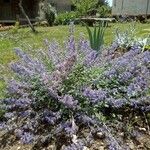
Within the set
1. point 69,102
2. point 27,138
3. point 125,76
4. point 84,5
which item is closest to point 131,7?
point 84,5

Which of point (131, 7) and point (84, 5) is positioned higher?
point (84, 5)

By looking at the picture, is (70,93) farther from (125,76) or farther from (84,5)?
(84,5)

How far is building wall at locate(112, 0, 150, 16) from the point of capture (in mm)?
31425

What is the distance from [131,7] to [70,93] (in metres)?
29.4

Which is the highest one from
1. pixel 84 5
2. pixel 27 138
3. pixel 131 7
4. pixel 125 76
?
pixel 125 76

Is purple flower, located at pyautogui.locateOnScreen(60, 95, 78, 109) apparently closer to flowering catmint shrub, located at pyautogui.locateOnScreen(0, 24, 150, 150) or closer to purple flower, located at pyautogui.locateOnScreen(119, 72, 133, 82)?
flowering catmint shrub, located at pyautogui.locateOnScreen(0, 24, 150, 150)

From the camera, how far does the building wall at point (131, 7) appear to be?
31425 mm

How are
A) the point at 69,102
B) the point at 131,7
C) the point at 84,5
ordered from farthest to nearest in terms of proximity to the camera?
the point at 131,7 < the point at 84,5 < the point at 69,102

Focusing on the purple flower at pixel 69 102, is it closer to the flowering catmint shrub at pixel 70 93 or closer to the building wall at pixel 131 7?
the flowering catmint shrub at pixel 70 93

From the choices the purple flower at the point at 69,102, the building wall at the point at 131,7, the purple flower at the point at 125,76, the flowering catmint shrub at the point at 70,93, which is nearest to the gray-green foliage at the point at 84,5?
the building wall at the point at 131,7

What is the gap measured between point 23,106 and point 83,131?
2.19 ft

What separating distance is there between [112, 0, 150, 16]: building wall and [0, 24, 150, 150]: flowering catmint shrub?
25959mm

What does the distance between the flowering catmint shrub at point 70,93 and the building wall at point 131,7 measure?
2596 cm

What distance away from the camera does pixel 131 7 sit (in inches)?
1305
